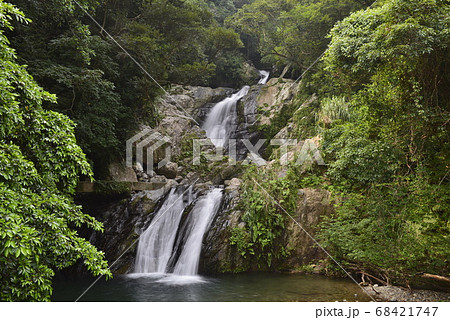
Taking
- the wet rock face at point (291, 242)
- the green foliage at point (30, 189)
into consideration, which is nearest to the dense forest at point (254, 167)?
the green foliage at point (30, 189)

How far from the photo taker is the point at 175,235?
402 inches

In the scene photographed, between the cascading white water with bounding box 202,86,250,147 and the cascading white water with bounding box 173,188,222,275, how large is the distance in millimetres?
7152

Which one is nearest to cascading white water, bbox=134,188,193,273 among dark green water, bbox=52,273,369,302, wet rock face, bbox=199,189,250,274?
dark green water, bbox=52,273,369,302

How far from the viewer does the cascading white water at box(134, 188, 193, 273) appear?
954cm

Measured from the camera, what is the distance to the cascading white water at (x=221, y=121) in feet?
60.5

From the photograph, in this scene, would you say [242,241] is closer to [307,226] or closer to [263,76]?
[307,226]

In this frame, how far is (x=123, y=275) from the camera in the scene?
916 centimetres

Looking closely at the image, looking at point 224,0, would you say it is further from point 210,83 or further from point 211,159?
point 211,159

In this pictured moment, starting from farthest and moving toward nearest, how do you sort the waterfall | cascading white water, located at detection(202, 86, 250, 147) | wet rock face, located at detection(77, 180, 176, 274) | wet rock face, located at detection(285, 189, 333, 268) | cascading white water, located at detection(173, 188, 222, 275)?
cascading white water, located at detection(202, 86, 250, 147), wet rock face, located at detection(77, 180, 176, 274), the waterfall, cascading white water, located at detection(173, 188, 222, 275), wet rock face, located at detection(285, 189, 333, 268)

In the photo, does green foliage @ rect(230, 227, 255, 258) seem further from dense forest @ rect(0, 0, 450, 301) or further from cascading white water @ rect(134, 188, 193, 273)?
cascading white water @ rect(134, 188, 193, 273)

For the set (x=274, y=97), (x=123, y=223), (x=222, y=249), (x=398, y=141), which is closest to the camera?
(x=398, y=141)

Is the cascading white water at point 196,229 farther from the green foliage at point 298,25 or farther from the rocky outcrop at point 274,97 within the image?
the green foliage at point 298,25

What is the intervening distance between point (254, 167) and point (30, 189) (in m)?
7.54

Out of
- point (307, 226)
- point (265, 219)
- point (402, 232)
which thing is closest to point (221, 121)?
point (265, 219)
